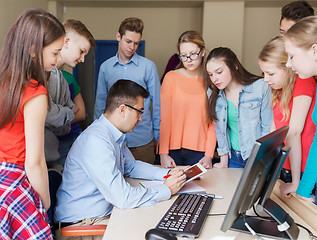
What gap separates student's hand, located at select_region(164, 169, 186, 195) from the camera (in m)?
1.56

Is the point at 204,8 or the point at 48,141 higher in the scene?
the point at 204,8

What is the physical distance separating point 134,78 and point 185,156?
0.88 m

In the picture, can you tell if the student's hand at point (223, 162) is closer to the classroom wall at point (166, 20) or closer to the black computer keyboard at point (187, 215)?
the black computer keyboard at point (187, 215)

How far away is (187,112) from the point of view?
231 centimetres

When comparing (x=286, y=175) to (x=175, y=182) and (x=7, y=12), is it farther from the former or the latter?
(x=7, y=12)

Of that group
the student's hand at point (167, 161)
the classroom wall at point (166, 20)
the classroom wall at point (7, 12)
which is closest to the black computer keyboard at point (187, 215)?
the student's hand at point (167, 161)

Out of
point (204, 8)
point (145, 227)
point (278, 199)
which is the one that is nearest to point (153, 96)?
point (278, 199)

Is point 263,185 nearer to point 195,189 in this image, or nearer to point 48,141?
point 195,189

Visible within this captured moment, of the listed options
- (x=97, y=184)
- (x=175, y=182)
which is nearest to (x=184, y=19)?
(x=175, y=182)

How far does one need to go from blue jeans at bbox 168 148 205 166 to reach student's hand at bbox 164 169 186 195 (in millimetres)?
700

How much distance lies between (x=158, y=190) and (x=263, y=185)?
513 millimetres

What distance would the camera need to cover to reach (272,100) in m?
1.84

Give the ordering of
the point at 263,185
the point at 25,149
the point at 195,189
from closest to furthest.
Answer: the point at 263,185
the point at 25,149
the point at 195,189

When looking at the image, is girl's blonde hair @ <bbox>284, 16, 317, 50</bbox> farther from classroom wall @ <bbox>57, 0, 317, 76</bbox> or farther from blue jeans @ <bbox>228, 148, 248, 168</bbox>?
classroom wall @ <bbox>57, 0, 317, 76</bbox>
